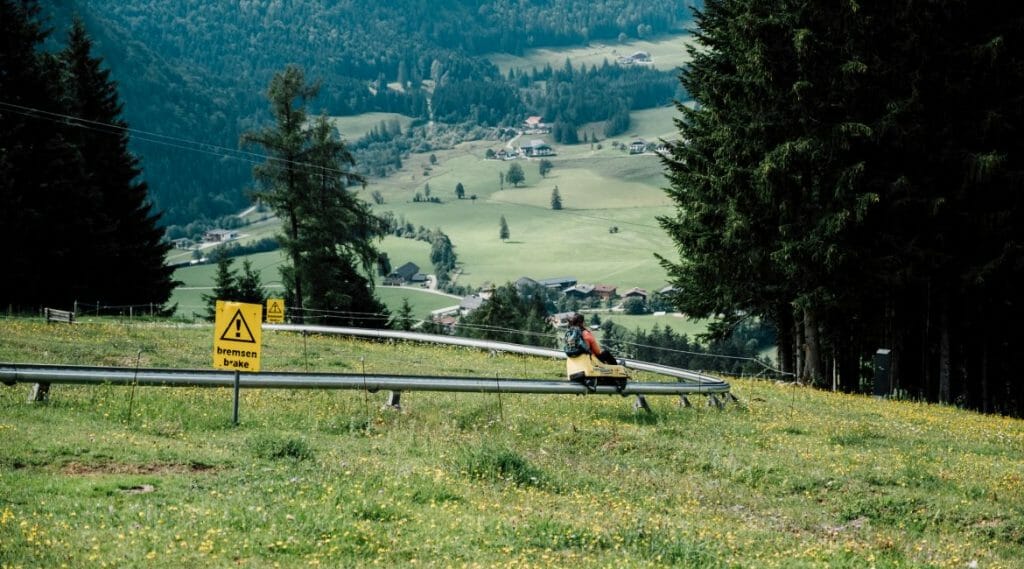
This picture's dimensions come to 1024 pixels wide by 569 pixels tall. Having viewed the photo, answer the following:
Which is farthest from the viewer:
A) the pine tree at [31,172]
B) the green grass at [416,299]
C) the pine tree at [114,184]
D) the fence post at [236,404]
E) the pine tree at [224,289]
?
the green grass at [416,299]

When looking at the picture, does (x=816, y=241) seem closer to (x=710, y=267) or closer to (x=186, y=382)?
(x=710, y=267)

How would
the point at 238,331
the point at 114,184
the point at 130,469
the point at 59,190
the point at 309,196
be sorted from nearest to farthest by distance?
the point at 130,469, the point at 238,331, the point at 59,190, the point at 309,196, the point at 114,184

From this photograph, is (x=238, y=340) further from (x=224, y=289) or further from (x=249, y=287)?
(x=249, y=287)

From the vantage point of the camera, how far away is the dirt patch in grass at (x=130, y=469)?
13317 mm

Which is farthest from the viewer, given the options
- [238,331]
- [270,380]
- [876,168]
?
[876,168]

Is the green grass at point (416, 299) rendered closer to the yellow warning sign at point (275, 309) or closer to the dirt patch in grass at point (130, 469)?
the yellow warning sign at point (275, 309)

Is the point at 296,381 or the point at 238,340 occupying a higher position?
the point at 238,340

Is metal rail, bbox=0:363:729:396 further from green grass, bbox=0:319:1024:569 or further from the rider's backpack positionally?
the rider's backpack

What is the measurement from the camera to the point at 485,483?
1455 centimetres

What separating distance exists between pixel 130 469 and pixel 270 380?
17.7ft

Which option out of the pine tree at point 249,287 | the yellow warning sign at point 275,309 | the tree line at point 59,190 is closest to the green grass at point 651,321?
the pine tree at point 249,287

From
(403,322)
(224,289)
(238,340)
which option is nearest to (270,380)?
(238,340)

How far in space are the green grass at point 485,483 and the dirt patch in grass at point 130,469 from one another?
4 cm

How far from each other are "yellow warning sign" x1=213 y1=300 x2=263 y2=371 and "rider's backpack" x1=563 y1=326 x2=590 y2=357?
6513 mm
